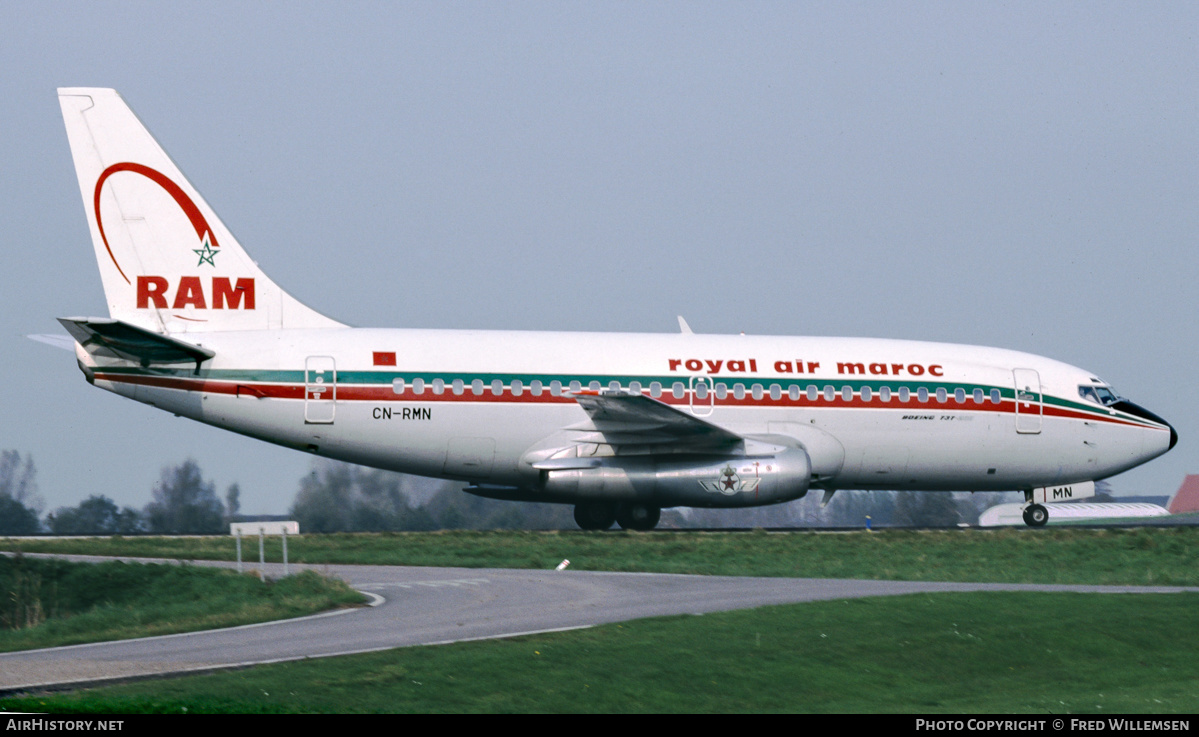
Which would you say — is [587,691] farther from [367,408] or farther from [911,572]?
[367,408]

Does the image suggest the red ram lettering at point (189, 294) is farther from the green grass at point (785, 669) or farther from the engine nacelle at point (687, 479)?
the green grass at point (785, 669)

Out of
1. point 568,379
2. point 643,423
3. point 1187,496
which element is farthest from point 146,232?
point 1187,496

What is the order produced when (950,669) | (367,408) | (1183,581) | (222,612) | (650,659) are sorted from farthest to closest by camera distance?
(367,408)
(1183,581)
(222,612)
(950,669)
(650,659)

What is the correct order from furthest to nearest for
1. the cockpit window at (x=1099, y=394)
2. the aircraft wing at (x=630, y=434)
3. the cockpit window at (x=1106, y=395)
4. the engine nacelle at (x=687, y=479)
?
the cockpit window at (x=1106, y=395)
the cockpit window at (x=1099, y=394)
the engine nacelle at (x=687, y=479)
the aircraft wing at (x=630, y=434)

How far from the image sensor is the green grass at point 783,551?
84.7 ft

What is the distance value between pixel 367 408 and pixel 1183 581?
1735cm

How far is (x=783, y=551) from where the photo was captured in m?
28.8

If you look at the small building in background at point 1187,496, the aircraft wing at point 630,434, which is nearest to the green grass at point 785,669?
the aircraft wing at point 630,434

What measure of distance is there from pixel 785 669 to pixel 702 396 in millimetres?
16881

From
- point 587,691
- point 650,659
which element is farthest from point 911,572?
point 587,691

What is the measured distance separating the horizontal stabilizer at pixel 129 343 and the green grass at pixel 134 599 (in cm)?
505

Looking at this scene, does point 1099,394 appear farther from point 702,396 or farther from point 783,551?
point 783,551

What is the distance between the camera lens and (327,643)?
15812mm
